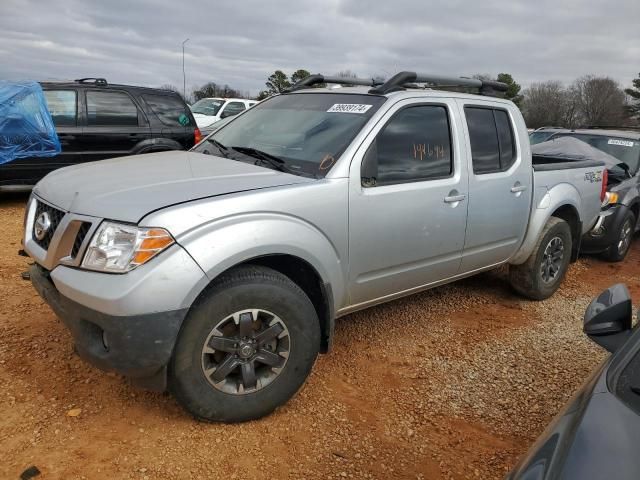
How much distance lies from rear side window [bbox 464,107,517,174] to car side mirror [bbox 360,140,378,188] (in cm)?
104

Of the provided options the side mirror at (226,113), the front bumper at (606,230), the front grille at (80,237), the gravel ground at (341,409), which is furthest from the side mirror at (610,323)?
the side mirror at (226,113)

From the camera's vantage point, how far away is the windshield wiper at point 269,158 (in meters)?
3.01

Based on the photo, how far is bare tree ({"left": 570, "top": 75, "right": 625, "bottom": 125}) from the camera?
139ft

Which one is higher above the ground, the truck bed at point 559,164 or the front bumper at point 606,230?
the truck bed at point 559,164

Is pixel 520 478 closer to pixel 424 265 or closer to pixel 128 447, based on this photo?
pixel 128 447

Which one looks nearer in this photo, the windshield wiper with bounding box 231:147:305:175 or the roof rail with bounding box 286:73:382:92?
the windshield wiper with bounding box 231:147:305:175

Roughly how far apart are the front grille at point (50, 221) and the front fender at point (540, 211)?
3.63 meters

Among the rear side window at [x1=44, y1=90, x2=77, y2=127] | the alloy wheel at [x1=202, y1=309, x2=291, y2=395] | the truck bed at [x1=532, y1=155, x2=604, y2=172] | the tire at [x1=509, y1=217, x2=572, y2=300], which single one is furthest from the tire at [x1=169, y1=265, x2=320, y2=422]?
the rear side window at [x1=44, y1=90, x2=77, y2=127]

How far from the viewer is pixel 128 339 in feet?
7.29

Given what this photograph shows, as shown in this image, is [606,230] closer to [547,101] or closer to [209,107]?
[209,107]

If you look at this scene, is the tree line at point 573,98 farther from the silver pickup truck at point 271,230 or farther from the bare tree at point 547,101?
the silver pickup truck at point 271,230

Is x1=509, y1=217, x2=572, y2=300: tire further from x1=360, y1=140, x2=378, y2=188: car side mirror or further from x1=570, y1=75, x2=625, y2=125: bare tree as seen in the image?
x1=570, y1=75, x2=625, y2=125: bare tree

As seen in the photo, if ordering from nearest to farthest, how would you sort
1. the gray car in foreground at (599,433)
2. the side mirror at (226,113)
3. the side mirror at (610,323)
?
the gray car in foreground at (599,433)
the side mirror at (610,323)
the side mirror at (226,113)

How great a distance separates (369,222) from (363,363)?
1068mm
